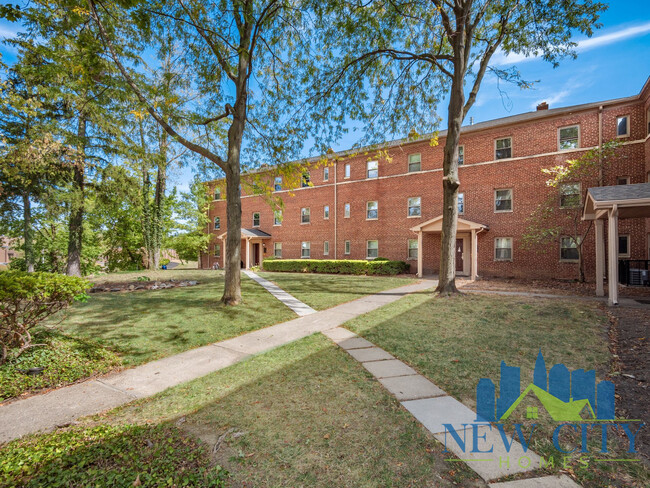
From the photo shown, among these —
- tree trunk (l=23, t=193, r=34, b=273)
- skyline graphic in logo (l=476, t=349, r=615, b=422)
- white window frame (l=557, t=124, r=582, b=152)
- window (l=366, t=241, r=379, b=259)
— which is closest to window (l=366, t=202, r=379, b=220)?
window (l=366, t=241, r=379, b=259)

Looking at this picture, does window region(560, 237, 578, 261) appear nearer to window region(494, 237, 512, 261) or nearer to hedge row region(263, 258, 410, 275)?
window region(494, 237, 512, 261)

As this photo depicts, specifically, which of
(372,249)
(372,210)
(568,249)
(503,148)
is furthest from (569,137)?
(372,249)

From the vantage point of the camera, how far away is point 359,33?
1002cm

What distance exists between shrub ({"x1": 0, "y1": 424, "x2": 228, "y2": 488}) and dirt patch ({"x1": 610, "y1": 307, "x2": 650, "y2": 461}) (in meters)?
3.46

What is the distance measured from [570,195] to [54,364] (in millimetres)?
19502

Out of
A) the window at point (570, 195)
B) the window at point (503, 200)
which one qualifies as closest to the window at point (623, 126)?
the window at point (570, 195)

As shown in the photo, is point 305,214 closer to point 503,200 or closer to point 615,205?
point 503,200

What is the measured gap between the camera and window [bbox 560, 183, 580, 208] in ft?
47.3

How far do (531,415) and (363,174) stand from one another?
1985cm

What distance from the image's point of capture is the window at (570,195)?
14.4 metres

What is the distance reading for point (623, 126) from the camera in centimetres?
1370

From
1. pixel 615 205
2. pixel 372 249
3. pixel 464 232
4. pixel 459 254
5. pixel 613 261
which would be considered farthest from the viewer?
pixel 372 249

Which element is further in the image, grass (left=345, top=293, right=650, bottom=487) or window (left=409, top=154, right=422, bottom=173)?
window (left=409, top=154, right=422, bottom=173)

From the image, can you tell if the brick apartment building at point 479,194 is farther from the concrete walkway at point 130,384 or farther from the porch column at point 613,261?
the porch column at point 613,261
